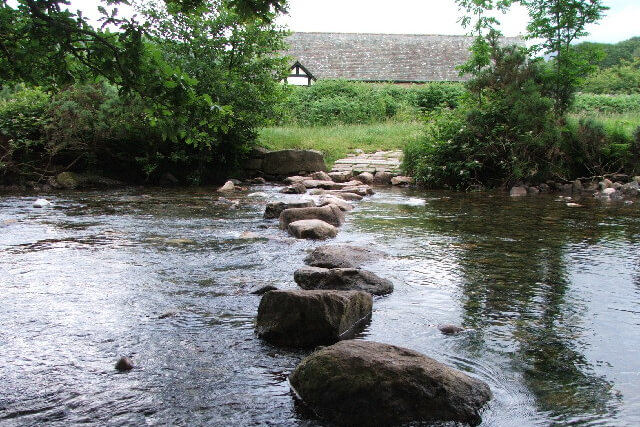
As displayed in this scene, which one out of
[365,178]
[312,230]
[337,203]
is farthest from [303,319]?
[365,178]

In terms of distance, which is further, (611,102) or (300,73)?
(300,73)

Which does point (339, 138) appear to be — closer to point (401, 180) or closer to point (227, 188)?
point (401, 180)

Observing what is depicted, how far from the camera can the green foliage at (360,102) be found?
2400cm

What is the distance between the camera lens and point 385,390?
3.05m

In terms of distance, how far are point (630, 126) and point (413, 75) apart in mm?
22811

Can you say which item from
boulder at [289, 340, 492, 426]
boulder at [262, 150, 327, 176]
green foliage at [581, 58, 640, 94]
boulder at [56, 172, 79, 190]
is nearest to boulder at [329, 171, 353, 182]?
boulder at [262, 150, 327, 176]

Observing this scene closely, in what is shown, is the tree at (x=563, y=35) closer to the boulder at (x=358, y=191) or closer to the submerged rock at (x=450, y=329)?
the boulder at (x=358, y=191)

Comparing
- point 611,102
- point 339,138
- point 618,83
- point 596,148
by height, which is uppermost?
point 618,83

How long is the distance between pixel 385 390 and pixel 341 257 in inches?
124

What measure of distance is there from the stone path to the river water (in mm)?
6882

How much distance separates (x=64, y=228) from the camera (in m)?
8.38

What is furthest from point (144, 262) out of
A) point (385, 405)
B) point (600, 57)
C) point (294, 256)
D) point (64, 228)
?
point (600, 57)

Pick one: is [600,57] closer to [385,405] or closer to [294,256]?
[294,256]

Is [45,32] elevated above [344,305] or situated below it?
above
